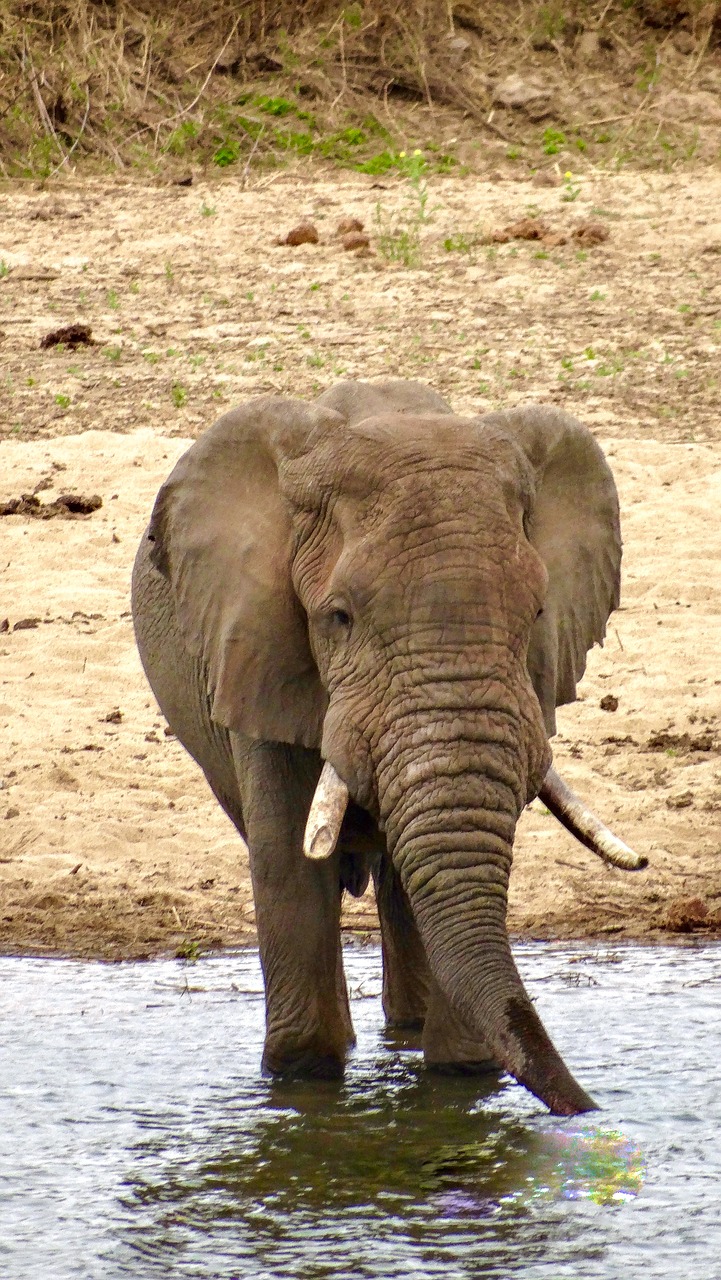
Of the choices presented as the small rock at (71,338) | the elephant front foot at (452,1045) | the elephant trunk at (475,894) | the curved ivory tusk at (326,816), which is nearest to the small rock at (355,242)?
the small rock at (71,338)

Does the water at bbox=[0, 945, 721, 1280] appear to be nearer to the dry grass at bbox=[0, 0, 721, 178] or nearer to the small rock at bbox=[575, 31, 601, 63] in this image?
the dry grass at bbox=[0, 0, 721, 178]

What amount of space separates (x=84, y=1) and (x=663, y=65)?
4673 mm

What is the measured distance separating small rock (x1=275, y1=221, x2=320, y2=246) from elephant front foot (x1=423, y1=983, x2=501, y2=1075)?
28.7 feet

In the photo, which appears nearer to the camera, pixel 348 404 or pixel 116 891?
pixel 348 404

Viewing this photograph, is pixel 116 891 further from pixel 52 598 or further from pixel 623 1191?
pixel 623 1191

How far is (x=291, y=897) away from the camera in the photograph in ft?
16.3

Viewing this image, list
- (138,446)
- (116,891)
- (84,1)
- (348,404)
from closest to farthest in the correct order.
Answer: (348,404)
(116,891)
(138,446)
(84,1)

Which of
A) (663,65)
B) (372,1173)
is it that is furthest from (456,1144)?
(663,65)

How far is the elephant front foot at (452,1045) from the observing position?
512 cm

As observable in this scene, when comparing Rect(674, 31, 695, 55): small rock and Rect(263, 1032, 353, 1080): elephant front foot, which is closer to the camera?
Rect(263, 1032, 353, 1080): elephant front foot

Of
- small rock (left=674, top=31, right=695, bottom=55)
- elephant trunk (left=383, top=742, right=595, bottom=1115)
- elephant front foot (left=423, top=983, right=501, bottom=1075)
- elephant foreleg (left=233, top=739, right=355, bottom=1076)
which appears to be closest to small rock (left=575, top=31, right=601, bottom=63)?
small rock (left=674, top=31, right=695, bottom=55)

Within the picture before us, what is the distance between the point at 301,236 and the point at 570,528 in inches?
339

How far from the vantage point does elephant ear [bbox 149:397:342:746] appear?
473 cm

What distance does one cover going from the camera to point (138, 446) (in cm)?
1052
